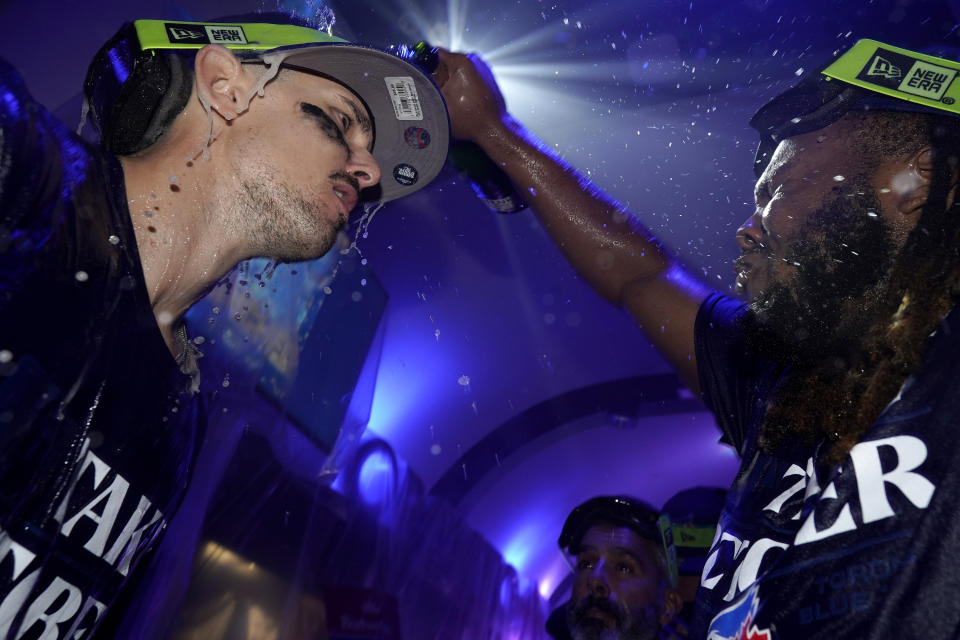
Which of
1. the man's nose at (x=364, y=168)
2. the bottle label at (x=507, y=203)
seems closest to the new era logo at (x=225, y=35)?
the man's nose at (x=364, y=168)

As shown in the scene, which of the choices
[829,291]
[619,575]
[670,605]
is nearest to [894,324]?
[829,291]

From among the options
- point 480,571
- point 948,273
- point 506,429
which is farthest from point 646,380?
point 948,273

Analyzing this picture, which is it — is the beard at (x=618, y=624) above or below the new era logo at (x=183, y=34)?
below

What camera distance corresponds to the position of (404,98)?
203 centimetres

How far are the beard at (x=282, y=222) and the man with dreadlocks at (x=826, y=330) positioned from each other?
73 cm

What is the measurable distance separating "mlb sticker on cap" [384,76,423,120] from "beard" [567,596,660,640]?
3.79 metres

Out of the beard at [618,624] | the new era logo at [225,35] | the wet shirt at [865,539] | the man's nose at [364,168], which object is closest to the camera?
the wet shirt at [865,539]

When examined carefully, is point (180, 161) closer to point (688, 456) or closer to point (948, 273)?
point (948, 273)

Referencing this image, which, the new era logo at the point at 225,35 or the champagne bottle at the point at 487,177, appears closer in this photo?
the new era logo at the point at 225,35

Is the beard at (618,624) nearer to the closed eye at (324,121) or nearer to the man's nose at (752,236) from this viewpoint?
the man's nose at (752,236)

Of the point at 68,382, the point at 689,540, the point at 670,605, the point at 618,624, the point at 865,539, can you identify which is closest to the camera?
the point at 865,539

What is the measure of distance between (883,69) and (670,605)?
3.95 meters

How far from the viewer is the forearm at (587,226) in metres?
2.38

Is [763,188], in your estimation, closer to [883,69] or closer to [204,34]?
[883,69]
